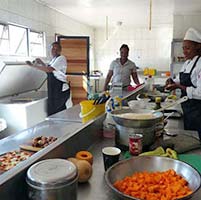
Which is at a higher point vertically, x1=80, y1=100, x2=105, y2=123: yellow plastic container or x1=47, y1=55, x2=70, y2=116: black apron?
x1=80, y1=100, x2=105, y2=123: yellow plastic container

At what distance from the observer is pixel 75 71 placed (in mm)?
6645

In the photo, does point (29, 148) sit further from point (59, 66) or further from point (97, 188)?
point (59, 66)

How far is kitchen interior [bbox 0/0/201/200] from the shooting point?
3.72 feet

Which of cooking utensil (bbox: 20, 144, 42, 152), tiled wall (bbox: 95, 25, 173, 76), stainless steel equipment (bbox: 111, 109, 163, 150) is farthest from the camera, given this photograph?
tiled wall (bbox: 95, 25, 173, 76)

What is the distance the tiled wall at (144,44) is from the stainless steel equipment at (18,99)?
187 inches

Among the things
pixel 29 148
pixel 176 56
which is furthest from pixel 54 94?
pixel 176 56

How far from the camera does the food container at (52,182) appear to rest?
2.73ft

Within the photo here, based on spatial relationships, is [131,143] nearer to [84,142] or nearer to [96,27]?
[84,142]

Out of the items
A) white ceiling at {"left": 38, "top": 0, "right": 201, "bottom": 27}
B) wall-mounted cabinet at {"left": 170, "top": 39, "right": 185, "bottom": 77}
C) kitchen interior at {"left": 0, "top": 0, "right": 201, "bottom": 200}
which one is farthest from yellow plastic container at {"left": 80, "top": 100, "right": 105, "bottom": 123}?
wall-mounted cabinet at {"left": 170, "top": 39, "right": 185, "bottom": 77}

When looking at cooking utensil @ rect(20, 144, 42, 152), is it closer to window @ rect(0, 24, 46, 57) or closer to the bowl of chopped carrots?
the bowl of chopped carrots

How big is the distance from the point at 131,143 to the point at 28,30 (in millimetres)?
3752

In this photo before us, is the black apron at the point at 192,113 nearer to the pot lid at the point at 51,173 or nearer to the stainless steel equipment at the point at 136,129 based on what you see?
the stainless steel equipment at the point at 136,129

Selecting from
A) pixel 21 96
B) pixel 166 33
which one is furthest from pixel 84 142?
pixel 166 33

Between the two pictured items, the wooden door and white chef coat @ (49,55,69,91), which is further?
the wooden door
